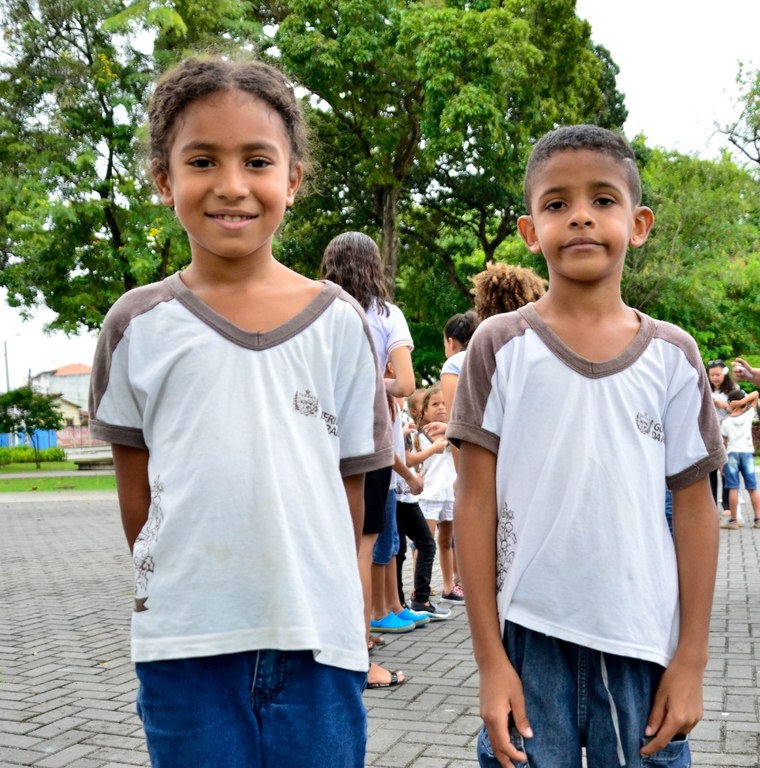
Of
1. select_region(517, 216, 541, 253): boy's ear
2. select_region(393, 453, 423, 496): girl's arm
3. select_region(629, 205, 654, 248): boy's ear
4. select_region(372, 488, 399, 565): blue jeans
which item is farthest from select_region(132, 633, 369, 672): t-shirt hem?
select_region(372, 488, 399, 565): blue jeans

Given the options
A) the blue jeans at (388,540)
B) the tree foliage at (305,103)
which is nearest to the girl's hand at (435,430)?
the blue jeans at (388,540)

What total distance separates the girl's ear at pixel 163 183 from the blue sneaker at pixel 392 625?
182 inches

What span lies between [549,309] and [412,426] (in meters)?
4.98

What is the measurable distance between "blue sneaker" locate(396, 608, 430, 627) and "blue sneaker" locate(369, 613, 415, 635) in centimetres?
7

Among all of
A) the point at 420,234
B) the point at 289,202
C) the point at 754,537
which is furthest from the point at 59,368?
the point at 289,202

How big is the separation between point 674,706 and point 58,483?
74.2 ft

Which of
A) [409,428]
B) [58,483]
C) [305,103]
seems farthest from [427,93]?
[409,428]

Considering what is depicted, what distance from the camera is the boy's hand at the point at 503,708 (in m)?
1.86

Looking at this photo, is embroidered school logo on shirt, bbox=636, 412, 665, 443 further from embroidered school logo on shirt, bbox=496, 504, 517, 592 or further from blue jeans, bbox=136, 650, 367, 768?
blue jeans, bbox=136, 650, 367, 768

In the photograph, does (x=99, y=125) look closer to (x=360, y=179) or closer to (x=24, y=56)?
(x=24, y=56)

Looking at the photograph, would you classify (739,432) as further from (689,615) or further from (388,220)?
(388,220)

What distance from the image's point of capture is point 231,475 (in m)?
1.78

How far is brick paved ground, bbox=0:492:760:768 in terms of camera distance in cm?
401

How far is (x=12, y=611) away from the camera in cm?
755
